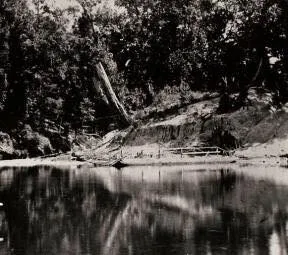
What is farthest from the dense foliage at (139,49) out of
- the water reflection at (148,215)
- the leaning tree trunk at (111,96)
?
the water reflection at (148,215)

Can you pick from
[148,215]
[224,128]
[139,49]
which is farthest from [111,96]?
[148,215]

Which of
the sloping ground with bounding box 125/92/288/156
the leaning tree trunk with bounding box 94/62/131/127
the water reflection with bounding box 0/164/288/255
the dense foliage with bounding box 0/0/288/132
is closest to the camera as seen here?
the water reflection with bounding box 0/164/288/255

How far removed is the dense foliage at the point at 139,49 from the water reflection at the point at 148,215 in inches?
940

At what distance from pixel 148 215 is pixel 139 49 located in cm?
4214

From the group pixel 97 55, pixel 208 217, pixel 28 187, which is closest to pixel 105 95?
pixel 97 55

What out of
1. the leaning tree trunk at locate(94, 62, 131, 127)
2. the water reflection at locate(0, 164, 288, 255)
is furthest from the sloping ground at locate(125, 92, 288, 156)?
the water reflection at locate(0, 164, 288, 255)

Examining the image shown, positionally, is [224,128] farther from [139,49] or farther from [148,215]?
[148,215]

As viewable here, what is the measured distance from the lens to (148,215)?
62.6 feet

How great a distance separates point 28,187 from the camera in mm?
29578

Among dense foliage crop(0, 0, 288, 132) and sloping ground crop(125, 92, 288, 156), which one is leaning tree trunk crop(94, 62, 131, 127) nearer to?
dense foliage crop(0, 0, 288, 132)

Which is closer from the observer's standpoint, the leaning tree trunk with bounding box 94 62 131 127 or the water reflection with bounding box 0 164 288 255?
the water reflection with bounding box 0 164 288 255

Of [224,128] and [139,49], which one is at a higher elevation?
[139,49]

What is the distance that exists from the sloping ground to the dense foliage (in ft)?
→ 8.87

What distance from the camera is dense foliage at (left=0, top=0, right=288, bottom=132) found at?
54438 millimetres
